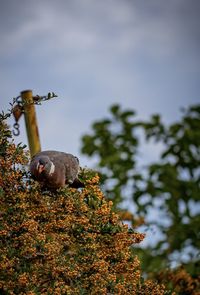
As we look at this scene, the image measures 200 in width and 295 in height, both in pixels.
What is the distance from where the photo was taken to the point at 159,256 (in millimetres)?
10836

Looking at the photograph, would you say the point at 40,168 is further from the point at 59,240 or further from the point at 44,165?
the point at 59,240

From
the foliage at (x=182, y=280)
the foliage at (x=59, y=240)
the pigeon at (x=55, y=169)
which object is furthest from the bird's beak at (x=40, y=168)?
the foliage at (x=182, y=280)

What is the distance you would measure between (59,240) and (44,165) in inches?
42.5

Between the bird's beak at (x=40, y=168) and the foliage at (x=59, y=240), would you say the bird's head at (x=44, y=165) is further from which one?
the foliage at (x=59, y=240)

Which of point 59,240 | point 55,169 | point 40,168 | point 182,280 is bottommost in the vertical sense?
point 59,240

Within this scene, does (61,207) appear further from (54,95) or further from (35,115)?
(35,115)

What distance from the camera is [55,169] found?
876cm

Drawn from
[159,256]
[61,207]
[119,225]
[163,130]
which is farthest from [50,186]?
[163,130]

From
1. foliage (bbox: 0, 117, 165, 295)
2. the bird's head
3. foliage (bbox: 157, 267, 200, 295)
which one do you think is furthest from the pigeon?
foliage (bbox: 157, 267, 200, 295)

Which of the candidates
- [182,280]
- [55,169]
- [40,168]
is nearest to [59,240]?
[40,168]

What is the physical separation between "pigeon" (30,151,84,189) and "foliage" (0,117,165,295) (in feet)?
0.54

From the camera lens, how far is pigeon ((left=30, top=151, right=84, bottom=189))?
8.36 m

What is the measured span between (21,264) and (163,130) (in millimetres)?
5697

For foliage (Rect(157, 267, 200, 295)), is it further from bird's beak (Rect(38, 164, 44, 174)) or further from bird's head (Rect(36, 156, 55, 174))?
bird's beak (Rect(38, 164, 44, 174))
